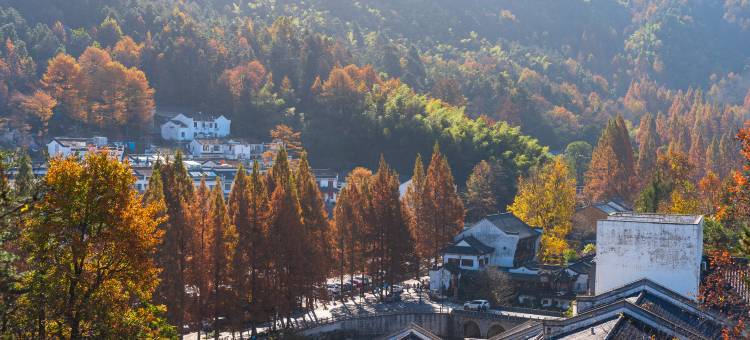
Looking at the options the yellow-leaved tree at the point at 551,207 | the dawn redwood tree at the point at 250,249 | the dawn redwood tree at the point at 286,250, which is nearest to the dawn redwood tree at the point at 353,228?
the dawn redwood tree at the point at 286,250

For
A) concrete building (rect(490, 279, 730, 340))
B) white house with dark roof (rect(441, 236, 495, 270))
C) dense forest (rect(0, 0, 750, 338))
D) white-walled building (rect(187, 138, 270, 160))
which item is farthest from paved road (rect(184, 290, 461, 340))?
white-walled building (rect(187, 138, 270, 160))

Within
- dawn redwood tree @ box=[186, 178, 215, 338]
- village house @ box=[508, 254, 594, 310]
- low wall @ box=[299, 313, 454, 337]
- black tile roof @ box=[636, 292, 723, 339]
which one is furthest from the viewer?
village house @ box=[508, 254, 594, 310]

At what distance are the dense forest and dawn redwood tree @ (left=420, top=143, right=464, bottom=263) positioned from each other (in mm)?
114

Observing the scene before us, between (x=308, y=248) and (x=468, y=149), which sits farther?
(x=468, y=149)

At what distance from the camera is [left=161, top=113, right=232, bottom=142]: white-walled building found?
80.8 metres

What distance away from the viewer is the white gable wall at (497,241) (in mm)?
51750

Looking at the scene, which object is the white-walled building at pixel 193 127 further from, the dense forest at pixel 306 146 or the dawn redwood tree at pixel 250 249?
the dawn redwood tree at pixel 250 249

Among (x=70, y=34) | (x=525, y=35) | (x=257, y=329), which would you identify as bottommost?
(x=257, y=329)

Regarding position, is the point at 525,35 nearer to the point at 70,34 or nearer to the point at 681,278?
the point at 70,34

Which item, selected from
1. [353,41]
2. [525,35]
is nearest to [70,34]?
[353,41]

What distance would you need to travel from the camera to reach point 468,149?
74938 millimetres

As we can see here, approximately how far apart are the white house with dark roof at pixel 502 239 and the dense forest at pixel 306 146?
4.29 ft

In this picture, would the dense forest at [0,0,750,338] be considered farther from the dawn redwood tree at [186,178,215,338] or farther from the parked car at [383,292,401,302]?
the parked car at [383,292,401,302]

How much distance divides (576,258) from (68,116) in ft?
145
